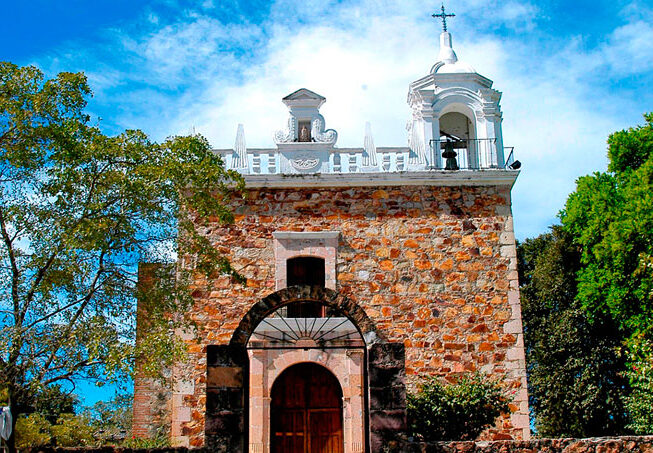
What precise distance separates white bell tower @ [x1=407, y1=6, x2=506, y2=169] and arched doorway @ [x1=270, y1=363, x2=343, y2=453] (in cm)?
486

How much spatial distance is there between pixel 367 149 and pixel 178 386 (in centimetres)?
591

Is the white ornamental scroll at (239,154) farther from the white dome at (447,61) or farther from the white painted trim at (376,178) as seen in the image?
the white dome at (447,61)

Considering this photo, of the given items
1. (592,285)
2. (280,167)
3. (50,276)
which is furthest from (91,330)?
(592,285)

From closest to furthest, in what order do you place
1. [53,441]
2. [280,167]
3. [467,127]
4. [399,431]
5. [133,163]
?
[399,431]
[133,163]
[53,441]
[280,167]
[467,127]

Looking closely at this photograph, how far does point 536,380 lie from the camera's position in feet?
64.2

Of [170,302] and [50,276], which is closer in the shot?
[50,276]

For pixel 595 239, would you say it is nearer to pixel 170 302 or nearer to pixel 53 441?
pixel 170 302

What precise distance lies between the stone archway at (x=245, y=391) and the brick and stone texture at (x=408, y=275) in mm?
3854

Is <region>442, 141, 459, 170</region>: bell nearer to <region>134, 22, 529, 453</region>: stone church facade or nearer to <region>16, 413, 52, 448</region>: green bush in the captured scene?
<region>134, 22, 529, 453</region>: stone church facade

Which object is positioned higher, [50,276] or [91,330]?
[50,276]

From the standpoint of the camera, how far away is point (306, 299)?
36.4 feet

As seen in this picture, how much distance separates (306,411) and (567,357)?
7.61m

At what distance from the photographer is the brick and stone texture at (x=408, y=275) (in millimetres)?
14586

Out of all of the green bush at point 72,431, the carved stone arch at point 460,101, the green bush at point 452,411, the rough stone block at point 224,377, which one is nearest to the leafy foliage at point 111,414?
the green bush at point 72,431
